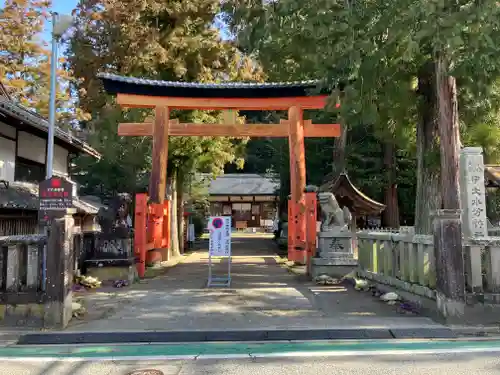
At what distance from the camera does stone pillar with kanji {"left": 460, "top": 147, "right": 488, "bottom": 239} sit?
8461 mm

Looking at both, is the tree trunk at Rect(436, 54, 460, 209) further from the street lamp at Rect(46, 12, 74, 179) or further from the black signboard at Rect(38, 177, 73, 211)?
the street lamp at Rect(46, 12, 74, 179)

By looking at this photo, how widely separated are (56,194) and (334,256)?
22.5 ft

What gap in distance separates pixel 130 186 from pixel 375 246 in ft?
48.6

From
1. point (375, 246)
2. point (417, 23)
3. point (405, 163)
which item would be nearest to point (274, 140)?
point (405, 163)

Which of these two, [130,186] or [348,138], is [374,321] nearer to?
[348,138]

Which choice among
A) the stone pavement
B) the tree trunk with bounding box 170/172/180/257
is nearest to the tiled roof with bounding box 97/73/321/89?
the tree trunk with bounding box 170/172/180/257

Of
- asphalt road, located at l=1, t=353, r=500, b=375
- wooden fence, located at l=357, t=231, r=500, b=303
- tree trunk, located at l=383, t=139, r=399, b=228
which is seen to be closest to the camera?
asphalt road, located at l=1, t=353, r=500, b=375

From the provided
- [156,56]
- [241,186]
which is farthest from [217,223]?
[241,186]

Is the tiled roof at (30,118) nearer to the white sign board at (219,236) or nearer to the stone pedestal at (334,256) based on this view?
the white sign board at (219,236)

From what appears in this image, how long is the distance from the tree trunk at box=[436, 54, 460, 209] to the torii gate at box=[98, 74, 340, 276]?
5441 mm

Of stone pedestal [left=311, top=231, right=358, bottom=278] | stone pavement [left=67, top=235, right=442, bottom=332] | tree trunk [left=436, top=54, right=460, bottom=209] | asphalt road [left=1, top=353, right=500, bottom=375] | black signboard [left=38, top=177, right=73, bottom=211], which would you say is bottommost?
asphalt road [left=1, top=353, right=500, bottom=375]

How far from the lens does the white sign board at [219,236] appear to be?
9961 millimetres

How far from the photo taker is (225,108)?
14453mm

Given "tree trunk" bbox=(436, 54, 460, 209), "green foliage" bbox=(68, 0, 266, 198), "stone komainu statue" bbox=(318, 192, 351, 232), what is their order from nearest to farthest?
1. "tree trunk" bbox=(436, 54, 460, 209)
2. "stone komainu statue" bbox=(318, 192, 351, 232)
3. "green foliage" bbox=(68, 0, 266, 198)
